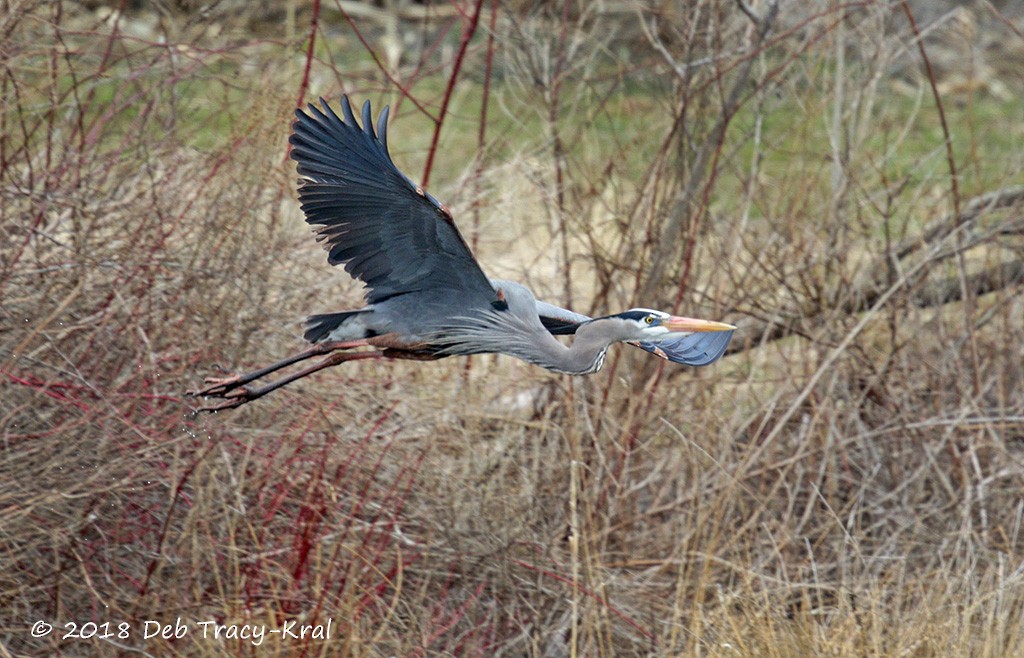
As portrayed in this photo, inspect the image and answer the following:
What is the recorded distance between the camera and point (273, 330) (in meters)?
5.81

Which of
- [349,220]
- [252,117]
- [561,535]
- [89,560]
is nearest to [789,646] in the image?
[561,535]

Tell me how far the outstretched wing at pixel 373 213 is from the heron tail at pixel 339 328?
0.10 metres

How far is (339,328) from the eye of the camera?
15.6 ft

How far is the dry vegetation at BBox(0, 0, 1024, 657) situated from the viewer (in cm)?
508

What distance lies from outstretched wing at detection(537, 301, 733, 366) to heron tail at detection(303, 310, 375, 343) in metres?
0.63

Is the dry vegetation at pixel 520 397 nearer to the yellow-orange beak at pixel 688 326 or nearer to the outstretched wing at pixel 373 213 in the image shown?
the yellow-orange beak at pixel 688 326

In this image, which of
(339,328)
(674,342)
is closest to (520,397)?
(674,342)

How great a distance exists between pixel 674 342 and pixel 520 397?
1934 mm

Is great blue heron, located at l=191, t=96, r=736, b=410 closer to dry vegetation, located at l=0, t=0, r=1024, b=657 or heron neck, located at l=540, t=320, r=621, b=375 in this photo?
heron neck, located at l=540, t=320, r=621, b=375

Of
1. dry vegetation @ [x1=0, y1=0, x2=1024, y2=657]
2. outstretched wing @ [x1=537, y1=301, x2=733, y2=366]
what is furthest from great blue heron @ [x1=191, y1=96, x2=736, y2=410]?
dry vegetation @ [x1=0, y1=0, x2=1024, y2=657]

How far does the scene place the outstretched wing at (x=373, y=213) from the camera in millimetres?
4230

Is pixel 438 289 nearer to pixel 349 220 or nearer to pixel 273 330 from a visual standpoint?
pixel 349 220

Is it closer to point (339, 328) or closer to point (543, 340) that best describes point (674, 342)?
point (543, 340)

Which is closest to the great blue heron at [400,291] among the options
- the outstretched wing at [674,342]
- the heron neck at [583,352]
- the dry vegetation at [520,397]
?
the heron neck at [583,352]
